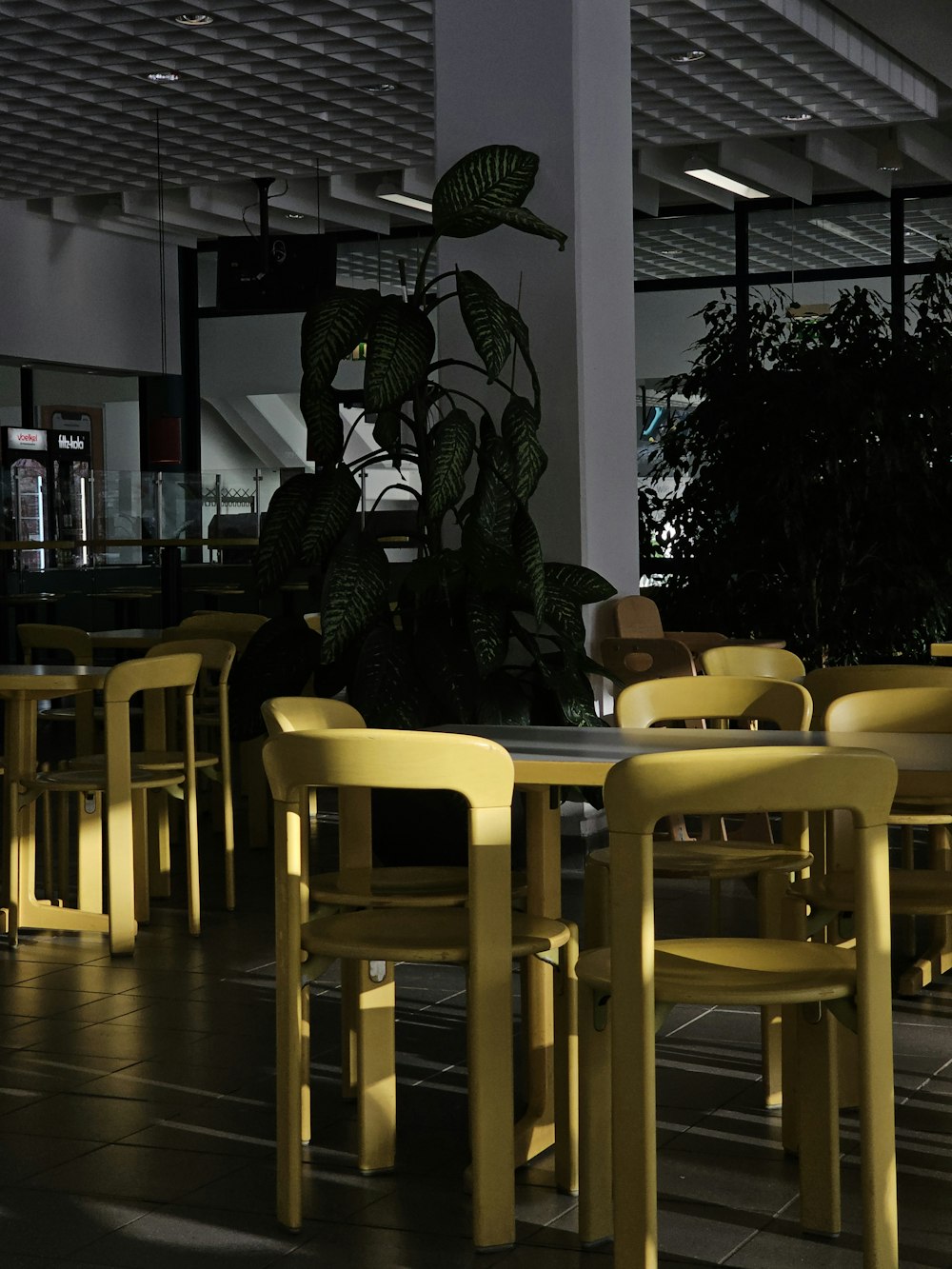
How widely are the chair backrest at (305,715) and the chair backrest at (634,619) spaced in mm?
3212

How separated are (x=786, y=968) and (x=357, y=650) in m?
2.88

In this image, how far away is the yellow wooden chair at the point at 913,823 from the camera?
3169mm

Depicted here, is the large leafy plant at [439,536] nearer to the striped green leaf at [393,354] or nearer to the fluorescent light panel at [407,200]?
the striped green leaf at [393,354]

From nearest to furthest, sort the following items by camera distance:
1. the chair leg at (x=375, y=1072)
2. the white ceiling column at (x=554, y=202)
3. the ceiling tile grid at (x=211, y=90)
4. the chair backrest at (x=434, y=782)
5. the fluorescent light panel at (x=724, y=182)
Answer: the chair backrest at (x=434, y=782) < the chair leg at (x=375, y=1072) < the white ceiling column at (x=554, y=202) < the ceiling tile grid at (x=211, y=90) < the fluorescent light panel at (x=724, y=182)

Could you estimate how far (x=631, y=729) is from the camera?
3859 mm

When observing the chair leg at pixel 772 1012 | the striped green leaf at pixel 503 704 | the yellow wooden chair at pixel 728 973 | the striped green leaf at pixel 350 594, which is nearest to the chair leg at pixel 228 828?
the striped green leaf at pixel 350 594

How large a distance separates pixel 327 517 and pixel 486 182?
4.02 ft

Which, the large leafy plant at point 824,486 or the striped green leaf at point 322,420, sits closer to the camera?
the striped green leaf at point 322,420

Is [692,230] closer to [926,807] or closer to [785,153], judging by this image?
[785,153]

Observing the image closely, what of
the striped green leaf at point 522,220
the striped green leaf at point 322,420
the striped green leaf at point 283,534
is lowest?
the striped green leaf at point 283,534

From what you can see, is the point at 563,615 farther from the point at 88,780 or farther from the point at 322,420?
the point at 88,780

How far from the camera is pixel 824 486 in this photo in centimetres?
912

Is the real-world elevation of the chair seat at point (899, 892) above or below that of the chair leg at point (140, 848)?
above

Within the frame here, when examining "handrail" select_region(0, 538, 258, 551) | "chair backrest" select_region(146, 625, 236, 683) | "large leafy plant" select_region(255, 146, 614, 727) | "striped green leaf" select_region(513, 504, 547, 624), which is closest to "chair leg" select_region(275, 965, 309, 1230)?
"large leafy plant" select_region(255, 146, 614, 727)
